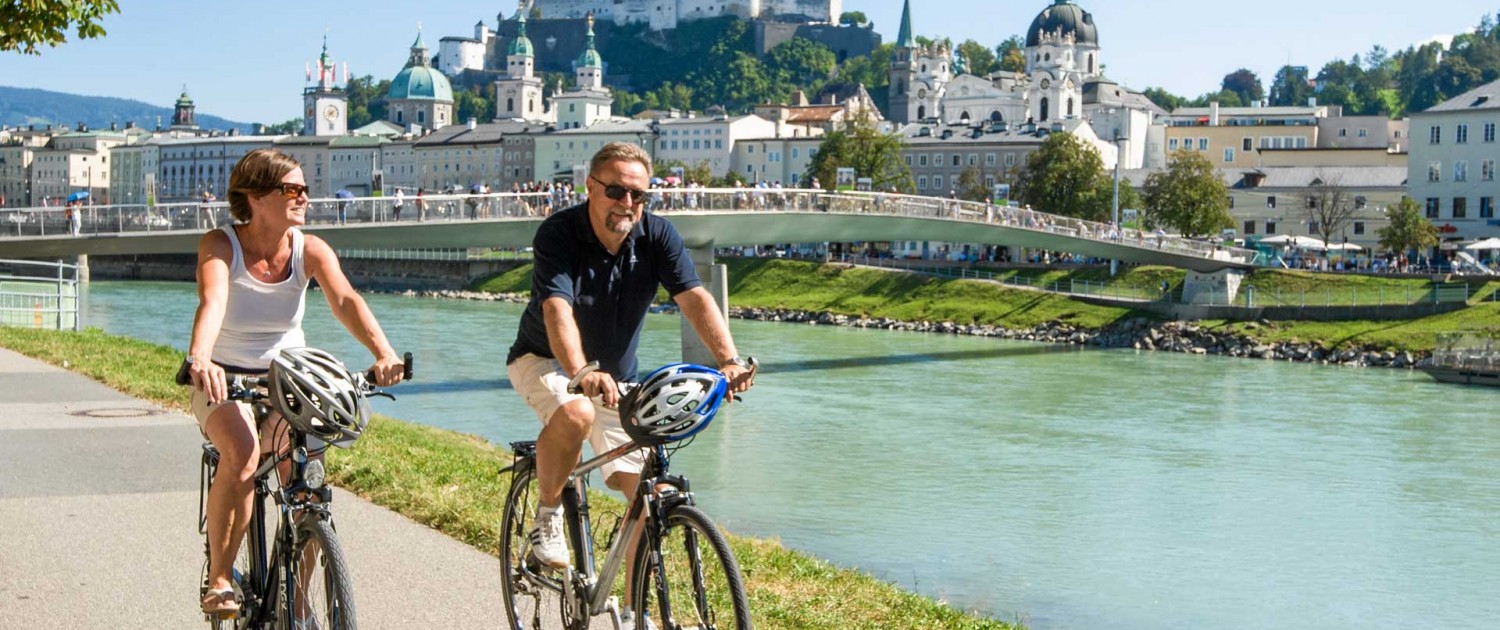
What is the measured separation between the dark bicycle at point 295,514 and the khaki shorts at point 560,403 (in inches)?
13.9

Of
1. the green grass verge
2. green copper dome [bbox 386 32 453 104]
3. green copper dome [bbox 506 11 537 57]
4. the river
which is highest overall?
green copper dome [bbox 506 11 537 57]

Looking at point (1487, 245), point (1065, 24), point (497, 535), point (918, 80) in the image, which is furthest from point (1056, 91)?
point (497, 535)

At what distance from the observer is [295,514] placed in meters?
4.32

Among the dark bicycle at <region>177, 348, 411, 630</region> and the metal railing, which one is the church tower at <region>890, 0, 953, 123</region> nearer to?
the metal railing

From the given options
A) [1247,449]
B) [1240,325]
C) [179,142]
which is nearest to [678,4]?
[179,142]

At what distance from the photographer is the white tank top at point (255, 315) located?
4.63 m

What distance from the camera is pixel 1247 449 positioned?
24.7 m

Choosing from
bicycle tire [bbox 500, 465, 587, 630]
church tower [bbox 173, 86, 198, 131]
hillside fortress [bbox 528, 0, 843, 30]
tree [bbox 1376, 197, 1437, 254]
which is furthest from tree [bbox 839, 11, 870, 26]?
bicycle tire [bbox 500, 465, 587, 630]

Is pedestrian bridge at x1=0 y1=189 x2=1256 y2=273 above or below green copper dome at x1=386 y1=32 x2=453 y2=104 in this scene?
below

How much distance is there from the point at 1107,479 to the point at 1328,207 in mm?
57066

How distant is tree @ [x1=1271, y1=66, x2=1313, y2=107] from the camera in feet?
501

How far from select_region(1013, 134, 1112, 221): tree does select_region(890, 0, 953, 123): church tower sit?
63.1 metres

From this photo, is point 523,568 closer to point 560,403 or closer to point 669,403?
point 560,403

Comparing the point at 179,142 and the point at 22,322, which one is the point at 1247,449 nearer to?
the point at 22,322
